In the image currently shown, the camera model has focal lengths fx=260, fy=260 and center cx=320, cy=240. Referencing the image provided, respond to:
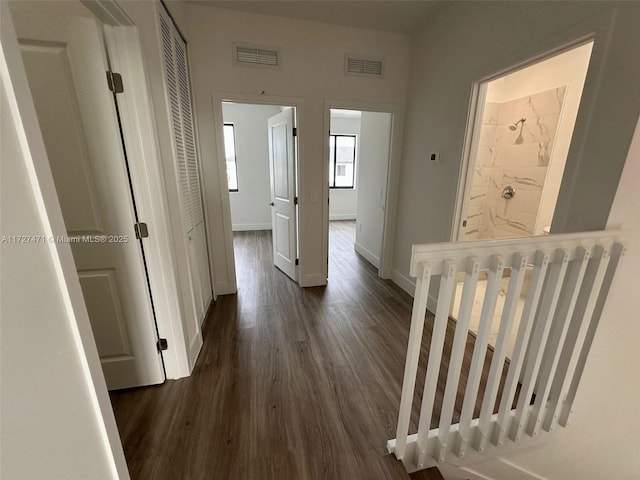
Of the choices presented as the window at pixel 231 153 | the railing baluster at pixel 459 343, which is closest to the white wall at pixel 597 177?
the railing baluster at pixel 459 343

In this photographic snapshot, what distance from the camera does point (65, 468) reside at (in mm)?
711

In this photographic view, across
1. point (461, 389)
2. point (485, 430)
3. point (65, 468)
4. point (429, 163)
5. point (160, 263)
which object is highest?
point (429, 163)

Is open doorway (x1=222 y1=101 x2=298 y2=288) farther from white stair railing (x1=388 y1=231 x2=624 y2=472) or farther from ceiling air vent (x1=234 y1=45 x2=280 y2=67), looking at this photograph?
white stair railing (x1=388 y1=231 x2=624 y2=472)

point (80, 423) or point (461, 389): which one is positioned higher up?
point (80, 423)

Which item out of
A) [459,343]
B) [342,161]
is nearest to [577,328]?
[459,343]

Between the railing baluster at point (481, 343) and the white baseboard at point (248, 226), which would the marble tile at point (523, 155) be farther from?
the white baseboard at point (248, 226)

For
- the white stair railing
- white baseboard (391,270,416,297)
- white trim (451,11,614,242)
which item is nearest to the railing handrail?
the white stair railing

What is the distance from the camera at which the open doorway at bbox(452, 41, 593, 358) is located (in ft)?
8.61

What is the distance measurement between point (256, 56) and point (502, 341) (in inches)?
118

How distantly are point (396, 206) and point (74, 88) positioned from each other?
295 centimetres

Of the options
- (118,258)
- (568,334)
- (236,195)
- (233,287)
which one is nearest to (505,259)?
(568,334)

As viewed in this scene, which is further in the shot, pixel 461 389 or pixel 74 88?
pixel 461 389

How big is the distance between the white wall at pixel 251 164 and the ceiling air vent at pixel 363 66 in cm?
299

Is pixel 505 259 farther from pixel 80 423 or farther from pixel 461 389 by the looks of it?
pixel 80 423
